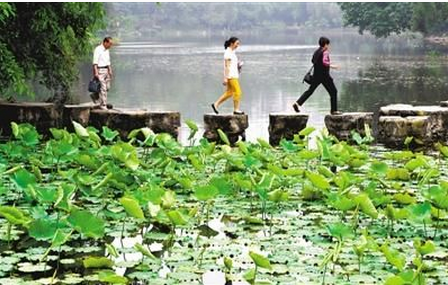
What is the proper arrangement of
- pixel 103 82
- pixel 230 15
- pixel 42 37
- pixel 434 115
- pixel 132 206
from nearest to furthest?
pixel 132 206 → pixel 434 115 → pixel 42 37 → pixel 103 82 → pixel 230 15

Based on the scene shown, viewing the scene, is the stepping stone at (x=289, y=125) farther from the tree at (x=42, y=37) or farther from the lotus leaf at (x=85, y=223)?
the lotus leaf at (x=85, y=223)

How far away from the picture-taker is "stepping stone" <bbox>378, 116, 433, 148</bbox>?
387 inches

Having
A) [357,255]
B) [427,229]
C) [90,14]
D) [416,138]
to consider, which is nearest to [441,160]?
[416,138]

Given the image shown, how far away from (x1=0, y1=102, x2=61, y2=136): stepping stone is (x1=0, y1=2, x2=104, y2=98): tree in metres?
0.20

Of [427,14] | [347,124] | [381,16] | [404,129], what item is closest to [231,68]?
[347,124]

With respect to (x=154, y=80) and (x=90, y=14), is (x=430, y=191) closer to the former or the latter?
(x=90, y=14)

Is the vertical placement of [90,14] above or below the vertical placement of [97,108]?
above

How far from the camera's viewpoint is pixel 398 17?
65812 millimetres

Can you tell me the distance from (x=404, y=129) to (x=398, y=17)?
190ft

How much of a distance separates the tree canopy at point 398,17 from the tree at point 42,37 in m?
46.5

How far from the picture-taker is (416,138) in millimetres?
9828

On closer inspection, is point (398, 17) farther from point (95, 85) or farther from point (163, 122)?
point (163, 122)

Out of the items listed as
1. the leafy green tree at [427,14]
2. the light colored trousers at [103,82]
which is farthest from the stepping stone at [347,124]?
the leafy green tree at [427,14]

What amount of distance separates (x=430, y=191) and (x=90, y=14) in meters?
6.86
